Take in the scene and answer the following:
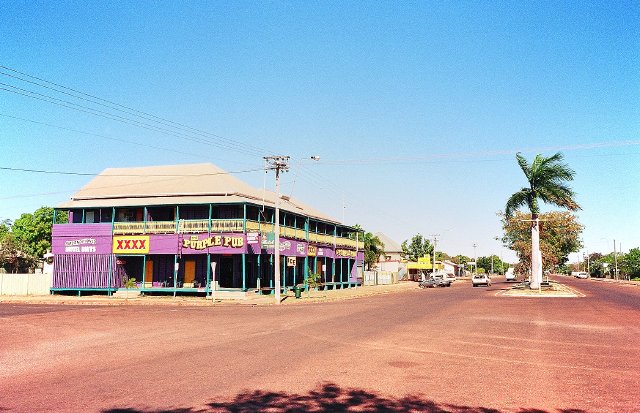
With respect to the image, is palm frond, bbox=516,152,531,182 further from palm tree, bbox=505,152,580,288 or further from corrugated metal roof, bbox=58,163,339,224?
corrugated metal roof, bbox=58,163,339,224

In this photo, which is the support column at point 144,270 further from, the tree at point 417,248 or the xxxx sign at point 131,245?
the tree at point 417,248

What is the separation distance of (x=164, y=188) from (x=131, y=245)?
549cm

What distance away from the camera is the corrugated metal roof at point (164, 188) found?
38.4 m

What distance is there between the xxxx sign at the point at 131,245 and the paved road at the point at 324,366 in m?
19.6

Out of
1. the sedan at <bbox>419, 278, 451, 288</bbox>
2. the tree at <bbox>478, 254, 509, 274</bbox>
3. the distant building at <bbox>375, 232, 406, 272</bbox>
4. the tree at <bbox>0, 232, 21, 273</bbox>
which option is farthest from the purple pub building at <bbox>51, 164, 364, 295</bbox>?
the tree at <bbox>478, 254, 509, 274</bbox>

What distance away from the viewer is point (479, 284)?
61.0 metres

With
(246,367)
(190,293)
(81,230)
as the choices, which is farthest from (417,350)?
(81,230)

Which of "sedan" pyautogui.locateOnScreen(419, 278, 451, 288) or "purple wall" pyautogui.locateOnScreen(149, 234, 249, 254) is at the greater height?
"purple wall" pyautogui.locateOnScreen(149, 234, 249, 254)

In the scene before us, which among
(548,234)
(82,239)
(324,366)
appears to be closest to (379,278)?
(548,234)

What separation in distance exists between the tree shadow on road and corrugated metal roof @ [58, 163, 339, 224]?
93.8ft

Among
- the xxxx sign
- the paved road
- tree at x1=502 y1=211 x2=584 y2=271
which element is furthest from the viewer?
tree at x1=502 y1=211 x2=584 y2=271

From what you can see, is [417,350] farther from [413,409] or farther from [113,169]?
[113,169]

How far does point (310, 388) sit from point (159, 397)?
7.76 ft

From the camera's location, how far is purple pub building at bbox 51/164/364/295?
3706cm
